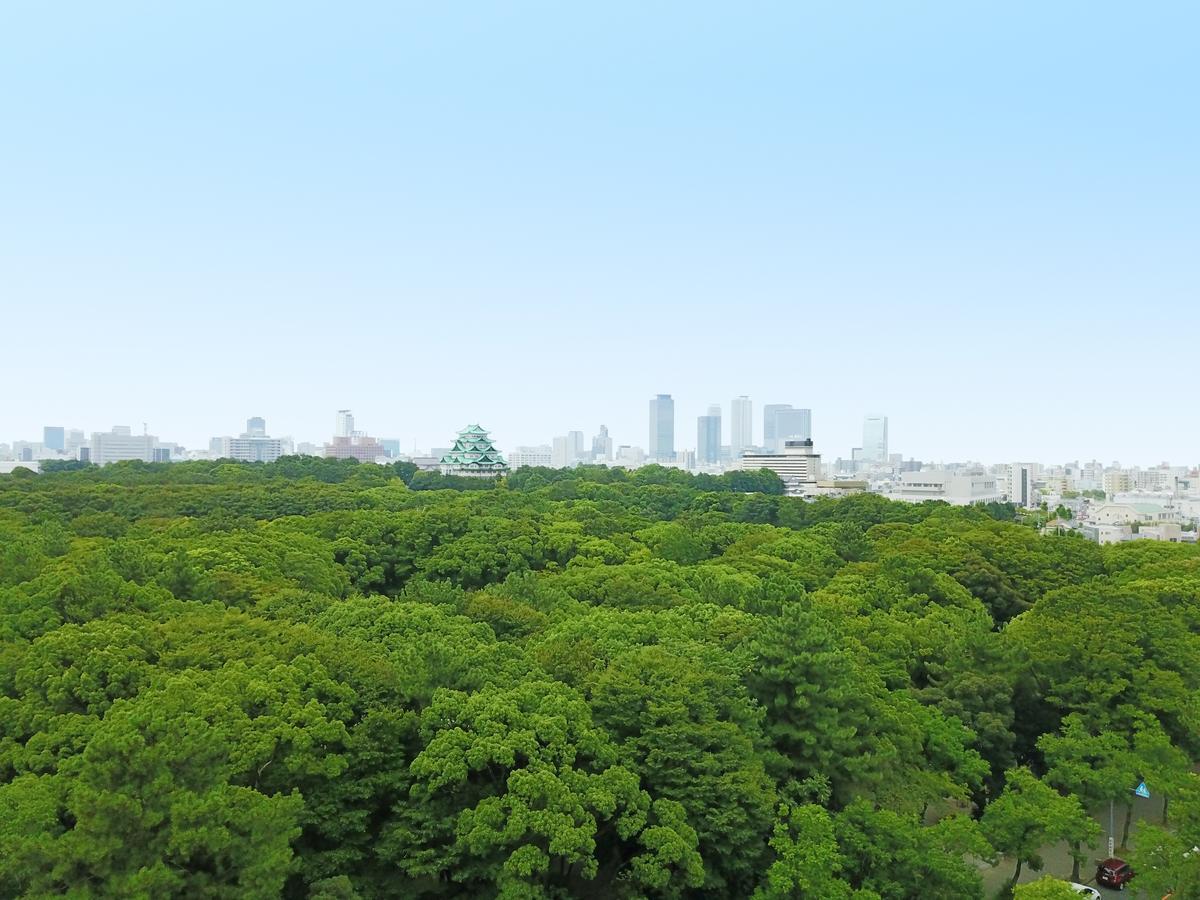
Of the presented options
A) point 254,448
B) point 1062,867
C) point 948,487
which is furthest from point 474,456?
point 254,448

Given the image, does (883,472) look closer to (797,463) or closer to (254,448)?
(797,463)

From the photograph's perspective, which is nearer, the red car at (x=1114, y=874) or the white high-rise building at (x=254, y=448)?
the red car at (x=1114, y=874)

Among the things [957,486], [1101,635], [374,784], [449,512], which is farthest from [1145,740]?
[957,486]

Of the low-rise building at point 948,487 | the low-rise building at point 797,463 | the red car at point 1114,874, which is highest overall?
the low-rise building at point 797,463

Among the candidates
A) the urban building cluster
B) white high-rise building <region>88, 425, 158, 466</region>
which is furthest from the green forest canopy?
white high-rise building <region>88, 425, 158, 466</region>

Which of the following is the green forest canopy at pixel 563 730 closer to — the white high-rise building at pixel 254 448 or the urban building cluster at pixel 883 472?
the urban building cluster at pixel 883 472

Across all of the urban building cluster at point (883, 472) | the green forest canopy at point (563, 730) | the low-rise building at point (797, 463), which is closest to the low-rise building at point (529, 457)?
the urban building cluster at point (883, 472)

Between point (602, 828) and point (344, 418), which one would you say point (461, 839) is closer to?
point (602, 828)

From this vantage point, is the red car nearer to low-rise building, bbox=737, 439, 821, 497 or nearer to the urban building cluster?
the urban building cluster
